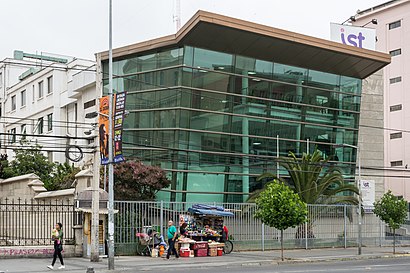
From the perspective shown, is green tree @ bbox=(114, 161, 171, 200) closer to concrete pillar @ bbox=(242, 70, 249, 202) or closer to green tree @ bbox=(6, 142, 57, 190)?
concrete pillar @ bbox=(242, 70, 249, 202)

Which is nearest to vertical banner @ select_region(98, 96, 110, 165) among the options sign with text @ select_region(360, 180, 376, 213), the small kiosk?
the small kiosk

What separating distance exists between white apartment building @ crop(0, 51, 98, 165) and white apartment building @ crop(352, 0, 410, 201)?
36728 mm

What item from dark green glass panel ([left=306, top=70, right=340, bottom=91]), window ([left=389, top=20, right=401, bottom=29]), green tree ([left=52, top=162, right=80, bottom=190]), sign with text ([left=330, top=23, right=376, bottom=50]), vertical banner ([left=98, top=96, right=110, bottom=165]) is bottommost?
green tree ([left=52, top=162, right=80, bottom=190])

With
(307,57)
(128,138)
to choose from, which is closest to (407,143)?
(307,57)

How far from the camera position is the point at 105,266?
2336cm

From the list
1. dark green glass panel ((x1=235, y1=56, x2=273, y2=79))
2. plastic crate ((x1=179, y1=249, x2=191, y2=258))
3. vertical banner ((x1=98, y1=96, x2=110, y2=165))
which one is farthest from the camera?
dark green glass panel ((x1=235, y1=56, x2=273, y2=79))

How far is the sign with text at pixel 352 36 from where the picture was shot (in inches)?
1800

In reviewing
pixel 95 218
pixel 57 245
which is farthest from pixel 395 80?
pixel 57 245

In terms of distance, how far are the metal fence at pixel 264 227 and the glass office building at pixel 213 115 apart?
248 inches

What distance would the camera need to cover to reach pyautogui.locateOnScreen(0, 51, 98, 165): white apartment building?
4691 cm

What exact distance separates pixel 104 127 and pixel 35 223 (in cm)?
891

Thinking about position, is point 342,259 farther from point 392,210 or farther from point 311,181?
point 311,181

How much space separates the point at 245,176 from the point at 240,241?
9.38 meters

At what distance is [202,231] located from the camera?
2958cm
